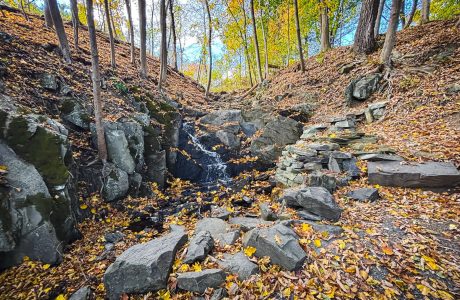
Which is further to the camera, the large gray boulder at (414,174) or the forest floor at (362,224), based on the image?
the large gray boulder at (414,174)

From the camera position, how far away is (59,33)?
343 inches

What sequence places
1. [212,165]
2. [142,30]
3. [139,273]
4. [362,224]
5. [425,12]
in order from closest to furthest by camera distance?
[139,273], [362,224], [212,165], [142,30], [425,12]

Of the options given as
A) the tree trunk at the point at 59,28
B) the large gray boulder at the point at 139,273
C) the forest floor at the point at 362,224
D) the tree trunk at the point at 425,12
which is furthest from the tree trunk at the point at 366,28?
the tree trunk at the point at 59,28

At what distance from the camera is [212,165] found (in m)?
10.4

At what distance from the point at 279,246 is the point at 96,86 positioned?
673 cm

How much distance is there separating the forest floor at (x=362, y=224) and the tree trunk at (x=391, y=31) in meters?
0.61

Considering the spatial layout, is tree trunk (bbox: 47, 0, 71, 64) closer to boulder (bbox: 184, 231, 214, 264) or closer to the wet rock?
boulder (bbox: 184, 231, 214, 264)

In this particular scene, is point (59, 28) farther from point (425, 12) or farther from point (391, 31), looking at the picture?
point (425, 12)

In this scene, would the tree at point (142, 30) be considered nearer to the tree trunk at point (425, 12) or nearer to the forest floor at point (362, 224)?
the forest floor at point (362, 224)

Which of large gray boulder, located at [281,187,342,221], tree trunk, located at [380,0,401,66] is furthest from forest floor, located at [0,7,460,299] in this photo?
tree trunk, located at [380,0,401,66]

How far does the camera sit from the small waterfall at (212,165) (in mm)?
9922

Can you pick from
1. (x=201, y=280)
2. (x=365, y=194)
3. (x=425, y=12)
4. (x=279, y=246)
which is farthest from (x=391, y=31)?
(x=201, y=280)

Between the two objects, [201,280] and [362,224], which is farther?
[362,224]

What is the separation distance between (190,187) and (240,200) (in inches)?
105
